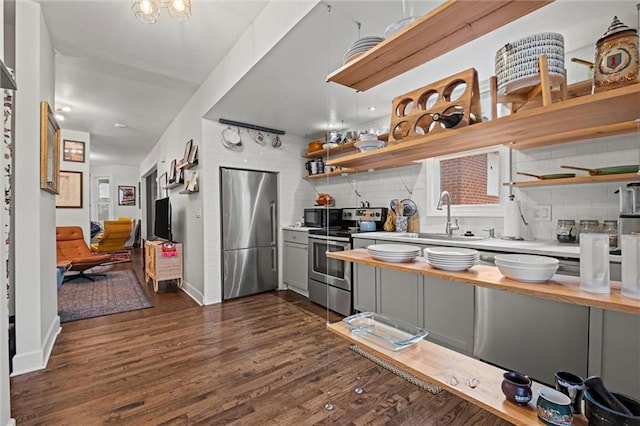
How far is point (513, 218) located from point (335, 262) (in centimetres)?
185

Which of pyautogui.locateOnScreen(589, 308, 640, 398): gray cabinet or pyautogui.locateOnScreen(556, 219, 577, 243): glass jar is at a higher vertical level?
pyautogui.locateOnScreen(556, 219, 577, 243): glass jar

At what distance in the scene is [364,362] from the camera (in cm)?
237

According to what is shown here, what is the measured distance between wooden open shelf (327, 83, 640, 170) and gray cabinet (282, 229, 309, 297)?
2661 millimetres

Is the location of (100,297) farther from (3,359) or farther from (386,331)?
(386,331)

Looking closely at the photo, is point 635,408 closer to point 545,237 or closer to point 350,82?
point 350,82

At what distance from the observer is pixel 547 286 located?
3.02 ft

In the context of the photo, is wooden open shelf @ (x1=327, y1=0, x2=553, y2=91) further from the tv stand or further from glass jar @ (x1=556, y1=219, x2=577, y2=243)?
the tv stand

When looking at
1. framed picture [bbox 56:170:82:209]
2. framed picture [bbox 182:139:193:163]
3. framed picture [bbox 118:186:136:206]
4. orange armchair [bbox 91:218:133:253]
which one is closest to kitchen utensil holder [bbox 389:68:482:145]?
framed picture [bbox 182:139:193:163]

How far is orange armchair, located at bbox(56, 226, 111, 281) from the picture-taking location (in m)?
4.79

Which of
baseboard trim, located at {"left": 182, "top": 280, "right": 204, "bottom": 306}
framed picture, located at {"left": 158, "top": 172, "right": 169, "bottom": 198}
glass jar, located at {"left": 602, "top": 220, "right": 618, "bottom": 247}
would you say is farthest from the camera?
framed picture, located at {"left": 158, "top": 172, "right": 169, "bottom": 198}

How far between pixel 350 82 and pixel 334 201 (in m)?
3.12

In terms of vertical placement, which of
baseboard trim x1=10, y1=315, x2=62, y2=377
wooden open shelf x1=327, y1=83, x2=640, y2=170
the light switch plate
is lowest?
baseboard trim x1=10, y1=315, x2=62, y2=377

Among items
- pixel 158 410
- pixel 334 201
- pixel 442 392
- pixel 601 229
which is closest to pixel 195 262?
pixel 334 201

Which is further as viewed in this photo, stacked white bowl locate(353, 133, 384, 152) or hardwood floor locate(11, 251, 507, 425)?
hardwood floor locate(11, 251, 507, 425)
